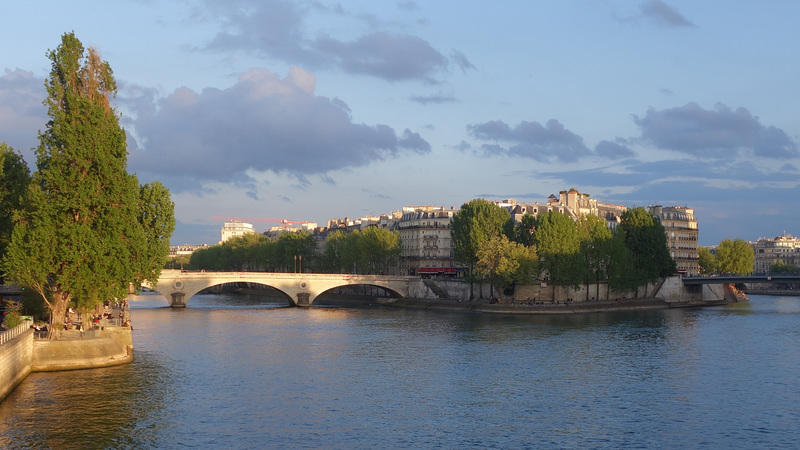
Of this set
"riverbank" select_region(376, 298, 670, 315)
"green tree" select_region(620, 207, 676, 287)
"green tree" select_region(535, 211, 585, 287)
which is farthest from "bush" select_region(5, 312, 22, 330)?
"green tree" select_region(620, 207, 676, 287)

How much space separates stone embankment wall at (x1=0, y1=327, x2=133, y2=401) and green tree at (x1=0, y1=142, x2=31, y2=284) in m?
9.64

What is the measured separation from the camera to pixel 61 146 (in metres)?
47.1

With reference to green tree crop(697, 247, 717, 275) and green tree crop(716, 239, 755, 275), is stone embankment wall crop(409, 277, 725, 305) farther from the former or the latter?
green tree crop(697, 247, 717, 275)

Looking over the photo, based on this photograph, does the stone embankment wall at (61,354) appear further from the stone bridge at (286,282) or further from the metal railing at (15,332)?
the stone bridge at (286,282)

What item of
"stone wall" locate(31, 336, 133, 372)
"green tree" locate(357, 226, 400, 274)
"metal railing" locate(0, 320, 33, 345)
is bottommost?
"stone wall" locate(31, 336, 133, 372)

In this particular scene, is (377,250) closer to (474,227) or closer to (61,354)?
(474,227)

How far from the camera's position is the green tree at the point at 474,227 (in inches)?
4230

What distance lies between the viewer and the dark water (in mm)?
32875

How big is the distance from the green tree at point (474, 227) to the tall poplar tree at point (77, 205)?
62.6 meters

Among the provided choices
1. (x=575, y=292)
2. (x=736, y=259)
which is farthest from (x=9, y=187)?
(x=736, y=259)

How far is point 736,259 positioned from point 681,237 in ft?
33.7

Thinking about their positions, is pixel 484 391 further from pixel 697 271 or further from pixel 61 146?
pixel 697 271

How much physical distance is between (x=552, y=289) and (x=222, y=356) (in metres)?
59.2

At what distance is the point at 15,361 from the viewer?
39062 mm
